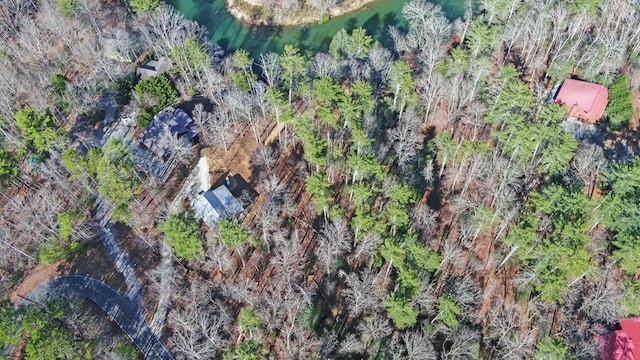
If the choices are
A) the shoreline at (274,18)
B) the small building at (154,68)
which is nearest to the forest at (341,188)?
the small building at (154,68)

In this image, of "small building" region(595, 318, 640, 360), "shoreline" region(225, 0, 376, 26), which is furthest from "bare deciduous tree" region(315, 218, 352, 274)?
"shoreline" region(225, 0, 376, 26)

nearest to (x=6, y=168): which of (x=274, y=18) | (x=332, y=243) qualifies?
(x=332, y=243)

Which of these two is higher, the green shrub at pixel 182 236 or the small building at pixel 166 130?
the small building at pixel 166 130

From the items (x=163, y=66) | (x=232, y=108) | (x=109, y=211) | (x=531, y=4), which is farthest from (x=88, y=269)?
(x=531, y=4)

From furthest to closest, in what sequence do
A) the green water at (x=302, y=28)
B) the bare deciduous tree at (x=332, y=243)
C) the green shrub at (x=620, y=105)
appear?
the green water at (x=302, y=28)
the green shrub at (x=620, y=105)
the bare deciduous tree at (x=332, y=243)

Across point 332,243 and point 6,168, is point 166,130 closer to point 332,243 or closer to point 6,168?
point 6,168

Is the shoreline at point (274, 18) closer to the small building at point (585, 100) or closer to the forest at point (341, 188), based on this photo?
the forest at point (341, 188)
